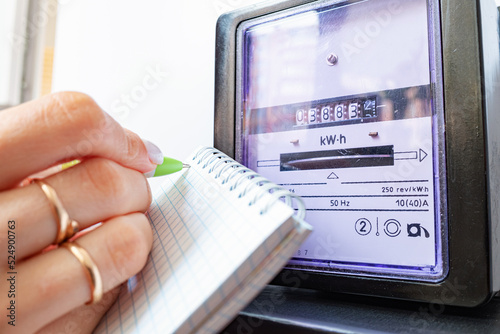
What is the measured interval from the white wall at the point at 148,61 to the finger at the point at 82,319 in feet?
1.40

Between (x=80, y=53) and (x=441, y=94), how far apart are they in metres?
0.92

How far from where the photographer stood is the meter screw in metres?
0.49

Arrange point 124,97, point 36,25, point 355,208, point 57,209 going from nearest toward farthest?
point 57,209
point 355,208
point 124,97
point 36,25

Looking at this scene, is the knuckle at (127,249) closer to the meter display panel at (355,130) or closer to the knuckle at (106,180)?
the knuckle at (106,180)

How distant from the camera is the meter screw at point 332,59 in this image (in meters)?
0.49

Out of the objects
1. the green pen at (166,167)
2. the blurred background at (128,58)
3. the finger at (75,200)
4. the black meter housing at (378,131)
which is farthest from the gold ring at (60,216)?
the blurred background at (128,58)

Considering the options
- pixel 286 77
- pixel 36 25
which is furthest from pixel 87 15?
pixel 286 77

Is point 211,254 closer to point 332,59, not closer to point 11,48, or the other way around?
point 332,59

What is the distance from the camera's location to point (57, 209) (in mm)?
334

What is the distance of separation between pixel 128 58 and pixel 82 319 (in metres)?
0.71

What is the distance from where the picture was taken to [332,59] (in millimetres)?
494

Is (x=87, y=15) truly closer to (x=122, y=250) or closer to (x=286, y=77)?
(x=286, y=77)

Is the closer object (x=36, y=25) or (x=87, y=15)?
(x=87, y=15)

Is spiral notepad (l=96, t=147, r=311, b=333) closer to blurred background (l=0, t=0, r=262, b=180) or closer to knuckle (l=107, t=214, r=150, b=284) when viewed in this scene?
knuckle (l=107, t=214, r=150, b=284)
